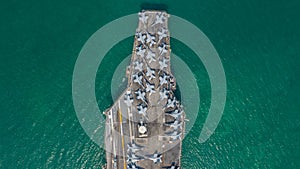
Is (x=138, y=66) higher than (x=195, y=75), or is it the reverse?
(x=138, y=66)

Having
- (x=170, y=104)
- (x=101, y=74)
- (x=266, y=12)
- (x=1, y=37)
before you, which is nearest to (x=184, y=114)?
(x=170, y=104)

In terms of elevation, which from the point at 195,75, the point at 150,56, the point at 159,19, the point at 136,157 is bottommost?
the point at 136,157

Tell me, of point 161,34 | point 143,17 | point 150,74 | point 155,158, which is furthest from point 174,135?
point 143,17

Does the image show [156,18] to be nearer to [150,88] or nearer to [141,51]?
[141,51]

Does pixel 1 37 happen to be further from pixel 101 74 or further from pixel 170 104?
pixel 170 104

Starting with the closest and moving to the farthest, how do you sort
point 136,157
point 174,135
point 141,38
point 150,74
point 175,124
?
point 136,157 → point 174,135 → point 175,124 → point 150,74 → point 141,38

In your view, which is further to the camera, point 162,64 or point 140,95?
point 162,64

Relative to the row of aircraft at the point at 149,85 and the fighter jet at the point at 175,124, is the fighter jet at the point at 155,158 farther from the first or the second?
the fighter jet at the point at 175,124
